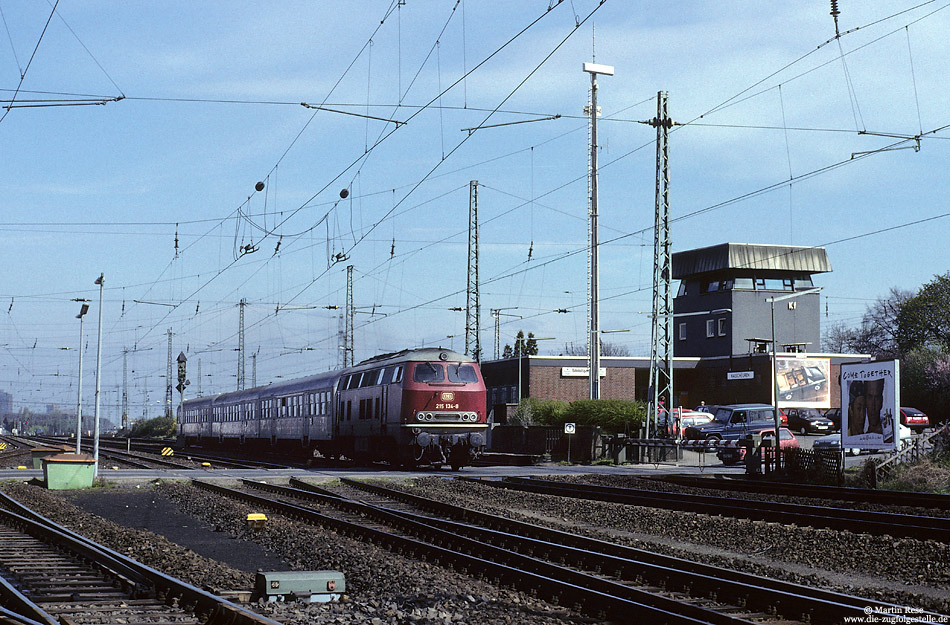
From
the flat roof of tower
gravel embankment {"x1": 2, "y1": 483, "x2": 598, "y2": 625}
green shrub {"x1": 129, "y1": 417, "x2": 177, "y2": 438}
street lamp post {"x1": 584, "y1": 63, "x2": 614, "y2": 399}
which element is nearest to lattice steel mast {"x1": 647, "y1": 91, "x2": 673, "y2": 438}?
street lamp post {"x1": 584, "y1": 63, "x2": 614, "y2": 399}

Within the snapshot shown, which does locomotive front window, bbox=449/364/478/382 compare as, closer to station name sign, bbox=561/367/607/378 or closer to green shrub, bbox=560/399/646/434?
green shrub, bbox=560/399/646/434

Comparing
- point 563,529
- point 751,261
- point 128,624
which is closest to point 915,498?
point 563,529

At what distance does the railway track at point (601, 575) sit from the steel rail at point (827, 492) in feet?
31.6

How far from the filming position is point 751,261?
77375 mm

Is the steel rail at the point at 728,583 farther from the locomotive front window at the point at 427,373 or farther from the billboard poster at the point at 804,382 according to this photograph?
the billboard poster at the point at 804,382

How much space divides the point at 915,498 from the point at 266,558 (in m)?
14.1

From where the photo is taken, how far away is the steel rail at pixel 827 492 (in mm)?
20734

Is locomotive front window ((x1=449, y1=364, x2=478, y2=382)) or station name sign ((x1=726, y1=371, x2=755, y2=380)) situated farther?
station name sign ((x1=726, y1=371, x2=755, y2=380))

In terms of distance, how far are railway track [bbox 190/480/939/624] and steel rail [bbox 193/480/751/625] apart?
0.03ft

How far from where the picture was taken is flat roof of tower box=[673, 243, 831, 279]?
76.6m

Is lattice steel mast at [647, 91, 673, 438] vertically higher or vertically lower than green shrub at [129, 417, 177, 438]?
higher

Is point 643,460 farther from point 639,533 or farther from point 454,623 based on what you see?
point 454,623

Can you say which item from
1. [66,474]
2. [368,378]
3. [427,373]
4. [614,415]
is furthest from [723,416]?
[66,474]

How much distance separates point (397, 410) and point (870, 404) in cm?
1327
